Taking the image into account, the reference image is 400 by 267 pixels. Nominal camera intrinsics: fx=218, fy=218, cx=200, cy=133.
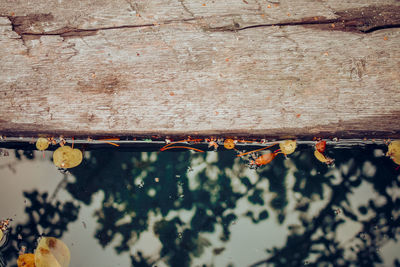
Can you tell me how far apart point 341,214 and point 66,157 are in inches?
154

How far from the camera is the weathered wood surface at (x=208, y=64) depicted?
1785 millimetres

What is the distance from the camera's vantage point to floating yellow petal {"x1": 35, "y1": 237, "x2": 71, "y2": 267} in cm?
313

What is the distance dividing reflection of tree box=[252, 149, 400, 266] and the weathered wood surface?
54.1 inches

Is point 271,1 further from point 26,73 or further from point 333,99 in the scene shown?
point 26,73

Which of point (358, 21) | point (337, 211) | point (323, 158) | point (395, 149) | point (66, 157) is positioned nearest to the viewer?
point (358, 21)

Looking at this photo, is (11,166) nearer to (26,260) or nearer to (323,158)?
(26,260)

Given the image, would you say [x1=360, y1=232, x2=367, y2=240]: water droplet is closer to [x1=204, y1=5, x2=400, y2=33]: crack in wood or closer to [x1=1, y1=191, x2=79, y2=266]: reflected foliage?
[x1=204, y1=5, x2=400, y2=33]: crack in wood

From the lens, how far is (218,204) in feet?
10.5

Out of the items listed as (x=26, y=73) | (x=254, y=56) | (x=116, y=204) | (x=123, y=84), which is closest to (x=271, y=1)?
(x=254, y=56)

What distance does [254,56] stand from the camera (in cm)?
182

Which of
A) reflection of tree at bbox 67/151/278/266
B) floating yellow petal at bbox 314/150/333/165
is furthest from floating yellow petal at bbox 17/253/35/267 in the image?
floating yellow petal at bbox 314/150/333/165

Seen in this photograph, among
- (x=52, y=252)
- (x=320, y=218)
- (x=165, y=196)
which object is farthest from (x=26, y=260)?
(x=320, y=218)

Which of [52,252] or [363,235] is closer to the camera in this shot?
[363,235]

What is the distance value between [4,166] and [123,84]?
2833 mm
